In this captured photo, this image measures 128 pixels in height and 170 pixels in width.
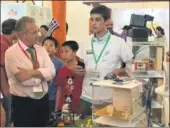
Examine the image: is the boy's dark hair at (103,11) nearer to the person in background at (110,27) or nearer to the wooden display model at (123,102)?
the person in background at (110,27)

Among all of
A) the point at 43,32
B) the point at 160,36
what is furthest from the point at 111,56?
the point at 43,32

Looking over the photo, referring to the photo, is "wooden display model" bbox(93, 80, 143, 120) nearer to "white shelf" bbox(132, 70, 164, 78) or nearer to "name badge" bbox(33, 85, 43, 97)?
"white shelf" bbox(132, 70, 164, 78)

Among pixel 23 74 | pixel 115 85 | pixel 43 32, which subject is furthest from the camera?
pixel 43 32

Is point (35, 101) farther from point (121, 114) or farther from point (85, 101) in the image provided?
point (121, 114)

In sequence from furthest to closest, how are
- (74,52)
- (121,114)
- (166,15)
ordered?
1. (74,52)
2. (166,15)
3. (121,114)

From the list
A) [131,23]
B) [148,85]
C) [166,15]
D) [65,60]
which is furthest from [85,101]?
[166,15]

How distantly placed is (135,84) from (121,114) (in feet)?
0.54

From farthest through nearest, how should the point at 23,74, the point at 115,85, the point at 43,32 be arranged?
the point at 43,32
the point at 23,74
the point at 115,85

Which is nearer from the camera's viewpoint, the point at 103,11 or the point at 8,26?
the point at 103,11

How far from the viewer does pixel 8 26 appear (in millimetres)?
1790

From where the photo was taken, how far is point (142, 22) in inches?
65.0

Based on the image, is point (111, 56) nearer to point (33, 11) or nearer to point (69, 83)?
point (69, 83)

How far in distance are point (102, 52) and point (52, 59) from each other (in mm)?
287

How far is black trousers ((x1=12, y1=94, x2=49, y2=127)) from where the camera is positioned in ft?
5.55
